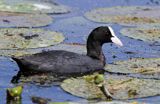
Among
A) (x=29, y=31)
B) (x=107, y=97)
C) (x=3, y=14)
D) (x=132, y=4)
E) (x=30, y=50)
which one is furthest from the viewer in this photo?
(x=132, y=4)

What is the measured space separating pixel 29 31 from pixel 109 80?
13.9 feet

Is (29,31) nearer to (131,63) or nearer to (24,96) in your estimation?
(131,63)

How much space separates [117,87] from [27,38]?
4.08 m

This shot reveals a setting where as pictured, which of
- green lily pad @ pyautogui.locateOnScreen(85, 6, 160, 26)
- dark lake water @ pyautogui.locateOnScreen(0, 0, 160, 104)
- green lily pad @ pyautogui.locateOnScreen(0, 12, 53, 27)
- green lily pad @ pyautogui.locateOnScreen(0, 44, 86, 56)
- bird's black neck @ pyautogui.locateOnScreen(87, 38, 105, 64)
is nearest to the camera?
dark lake water @ pyautogui.locateOnScreen(0, 0, 160, 104)

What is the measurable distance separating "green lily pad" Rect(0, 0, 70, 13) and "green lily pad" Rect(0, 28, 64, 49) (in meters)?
2.52

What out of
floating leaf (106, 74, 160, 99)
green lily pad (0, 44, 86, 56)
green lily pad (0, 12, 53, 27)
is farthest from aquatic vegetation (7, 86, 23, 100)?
green lily pad (0, 12, 53, 27)

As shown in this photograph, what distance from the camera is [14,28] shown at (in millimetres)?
15336

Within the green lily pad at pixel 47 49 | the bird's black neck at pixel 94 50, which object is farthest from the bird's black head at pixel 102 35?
the green lily pad at pixel 47 49

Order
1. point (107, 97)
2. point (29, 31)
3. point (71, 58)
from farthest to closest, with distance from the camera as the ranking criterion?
point (29, 31), point (71, 58), point (107, 97)

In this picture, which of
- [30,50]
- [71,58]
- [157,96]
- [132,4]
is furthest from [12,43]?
[132,4]

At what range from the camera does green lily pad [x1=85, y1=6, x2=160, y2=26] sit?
16.8 meters

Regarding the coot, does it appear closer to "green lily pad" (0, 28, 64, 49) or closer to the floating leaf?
the floating leaf

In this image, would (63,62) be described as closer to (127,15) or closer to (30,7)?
(127,15)

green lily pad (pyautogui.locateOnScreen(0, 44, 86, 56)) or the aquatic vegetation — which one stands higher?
the aquatic vegetation
